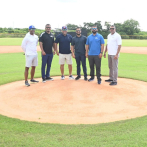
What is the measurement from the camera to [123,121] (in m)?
4.94

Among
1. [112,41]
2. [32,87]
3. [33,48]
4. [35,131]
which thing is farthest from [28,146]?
[112,41]

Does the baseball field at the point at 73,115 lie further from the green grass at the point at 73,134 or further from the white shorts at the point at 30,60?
the white shorts at the point at 30,60

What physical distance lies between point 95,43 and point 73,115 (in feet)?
11.4

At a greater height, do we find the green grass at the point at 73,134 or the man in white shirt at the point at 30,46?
the man in white shirt at the point at 30,46

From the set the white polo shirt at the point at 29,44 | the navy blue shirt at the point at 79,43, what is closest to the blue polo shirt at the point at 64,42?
the navy blue shirt at the point at 79,43

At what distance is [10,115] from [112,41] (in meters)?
4.47

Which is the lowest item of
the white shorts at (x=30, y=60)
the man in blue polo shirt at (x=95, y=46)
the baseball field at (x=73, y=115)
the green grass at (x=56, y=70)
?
the baseball field at (x=73, y=115)

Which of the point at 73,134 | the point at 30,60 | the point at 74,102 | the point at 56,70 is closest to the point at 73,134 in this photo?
the point at 73,134

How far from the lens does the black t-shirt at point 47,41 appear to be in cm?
843

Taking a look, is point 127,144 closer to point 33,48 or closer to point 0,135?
point 0,135

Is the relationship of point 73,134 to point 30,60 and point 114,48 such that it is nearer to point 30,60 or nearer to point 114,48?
point 30,60

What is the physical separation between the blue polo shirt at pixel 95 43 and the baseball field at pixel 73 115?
117 centimetres

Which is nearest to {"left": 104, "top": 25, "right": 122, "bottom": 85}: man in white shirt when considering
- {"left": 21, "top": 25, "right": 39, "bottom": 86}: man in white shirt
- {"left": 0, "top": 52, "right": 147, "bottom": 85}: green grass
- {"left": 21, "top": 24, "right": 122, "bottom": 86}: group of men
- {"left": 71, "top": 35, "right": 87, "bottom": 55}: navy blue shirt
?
{"left": 21, "top": 24, "right": 122, "bottom": 86}: group of men

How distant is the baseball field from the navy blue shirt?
123 centimetres
